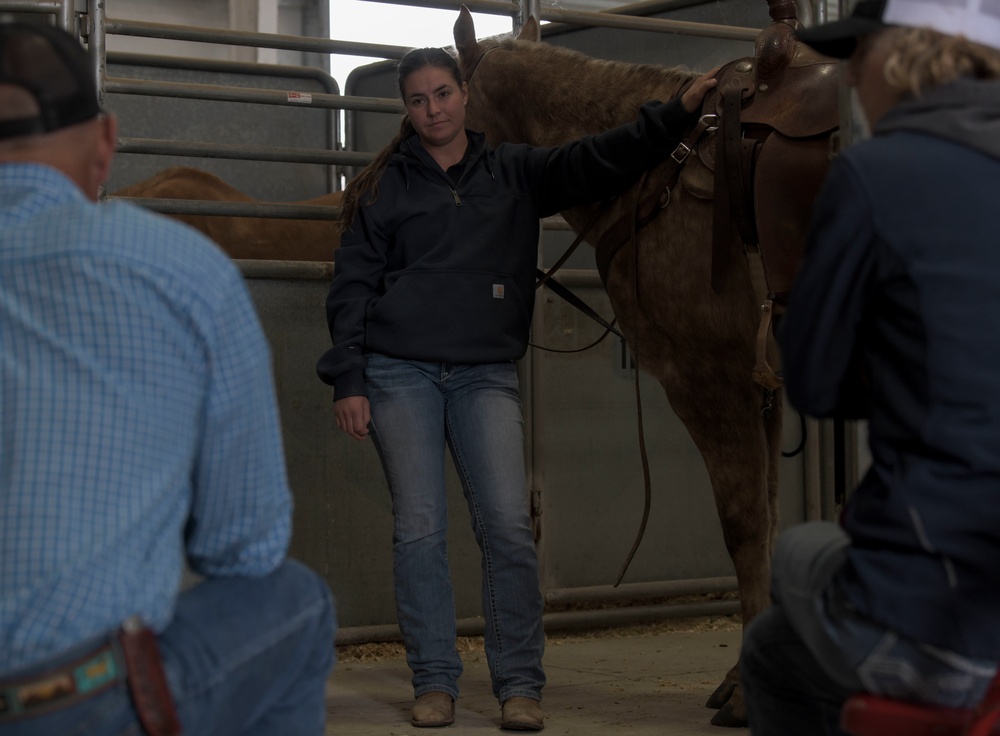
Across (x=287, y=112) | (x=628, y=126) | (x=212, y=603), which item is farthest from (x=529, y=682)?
(x=287, y=112)

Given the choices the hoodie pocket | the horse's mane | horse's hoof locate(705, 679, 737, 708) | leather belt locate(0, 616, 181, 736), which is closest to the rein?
the horse's mane

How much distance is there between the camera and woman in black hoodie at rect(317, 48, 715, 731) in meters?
3.00

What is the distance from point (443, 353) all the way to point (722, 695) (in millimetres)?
1090

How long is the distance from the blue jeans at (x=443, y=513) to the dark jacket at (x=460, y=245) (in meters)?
0.07

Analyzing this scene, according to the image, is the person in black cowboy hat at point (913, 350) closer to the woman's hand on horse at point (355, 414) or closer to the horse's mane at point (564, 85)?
the woman's hand on horse at point (355, 414)

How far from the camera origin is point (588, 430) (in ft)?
14.1

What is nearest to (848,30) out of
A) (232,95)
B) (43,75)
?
(43,75)

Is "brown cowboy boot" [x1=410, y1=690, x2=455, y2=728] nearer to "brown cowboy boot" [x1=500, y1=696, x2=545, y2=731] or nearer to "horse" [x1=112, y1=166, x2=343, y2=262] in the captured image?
"brown cowboy boot" [x1=500, y1=696, x2=545, y2=731]

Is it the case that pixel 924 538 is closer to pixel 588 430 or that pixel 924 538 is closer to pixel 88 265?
pixel 88 265

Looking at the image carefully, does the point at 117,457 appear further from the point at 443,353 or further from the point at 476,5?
the point at 476,5

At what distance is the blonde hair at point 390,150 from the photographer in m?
3.05

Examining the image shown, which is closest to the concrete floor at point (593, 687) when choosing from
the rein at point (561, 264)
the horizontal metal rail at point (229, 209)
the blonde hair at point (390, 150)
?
the rein at point (561, 264)

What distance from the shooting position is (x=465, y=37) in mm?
3596

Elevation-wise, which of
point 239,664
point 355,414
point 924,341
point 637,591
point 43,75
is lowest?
point 637,591
